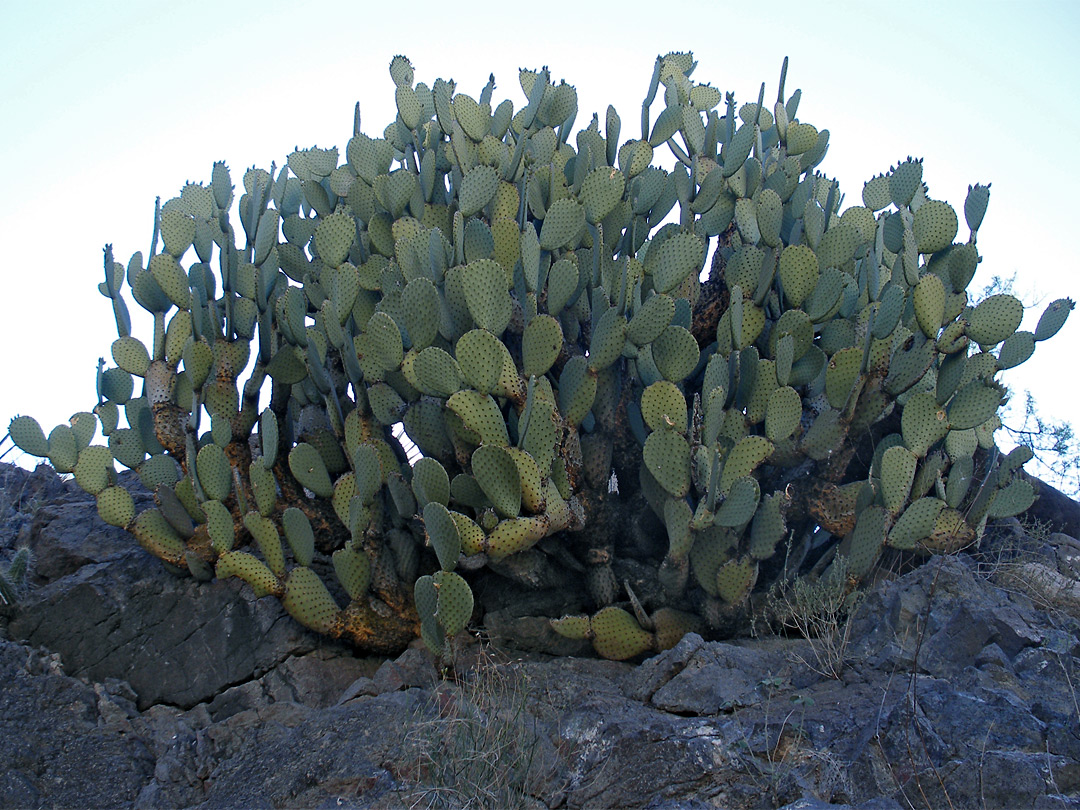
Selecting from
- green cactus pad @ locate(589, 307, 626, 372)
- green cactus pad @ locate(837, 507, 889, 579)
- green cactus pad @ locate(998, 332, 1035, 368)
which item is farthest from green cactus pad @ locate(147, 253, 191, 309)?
green cactus pad @ locate(998, 332, 1035, 368)

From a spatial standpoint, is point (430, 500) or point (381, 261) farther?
point (381, 261)

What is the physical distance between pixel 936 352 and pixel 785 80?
202cm

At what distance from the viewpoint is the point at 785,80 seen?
554 centimetres

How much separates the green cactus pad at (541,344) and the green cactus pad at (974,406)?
6.46 feet

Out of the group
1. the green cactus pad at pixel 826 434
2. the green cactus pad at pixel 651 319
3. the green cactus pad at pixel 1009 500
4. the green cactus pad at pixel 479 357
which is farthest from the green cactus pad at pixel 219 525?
the green cactus pad at pixel 1009 500

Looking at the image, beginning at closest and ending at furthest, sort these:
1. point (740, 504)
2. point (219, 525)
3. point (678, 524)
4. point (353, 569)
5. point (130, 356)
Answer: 1. point (740, 504)
2. point (678, 524)
3. point (353, 569)
4. point (219, 525)
5. point (130, 356)

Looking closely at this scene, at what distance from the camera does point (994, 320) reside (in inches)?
174

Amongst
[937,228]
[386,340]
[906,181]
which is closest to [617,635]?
[386,340]

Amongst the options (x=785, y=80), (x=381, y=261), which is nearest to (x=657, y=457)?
(x=381, y=261)

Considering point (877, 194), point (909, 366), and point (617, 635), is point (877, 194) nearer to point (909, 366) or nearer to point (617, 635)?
point (909, 366)

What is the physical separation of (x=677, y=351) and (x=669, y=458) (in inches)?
19.6

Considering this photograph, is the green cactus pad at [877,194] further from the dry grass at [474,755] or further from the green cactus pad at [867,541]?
the dry grass at [474,755]

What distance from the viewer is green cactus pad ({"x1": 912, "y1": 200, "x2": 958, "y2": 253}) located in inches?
179

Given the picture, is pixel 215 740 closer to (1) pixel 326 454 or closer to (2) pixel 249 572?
(2) pixel 249 572
